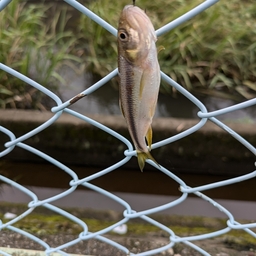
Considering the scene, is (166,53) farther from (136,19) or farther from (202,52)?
(136,19)

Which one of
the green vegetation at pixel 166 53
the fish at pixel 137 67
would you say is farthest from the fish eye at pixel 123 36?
the green vegetation at pixel 166 53

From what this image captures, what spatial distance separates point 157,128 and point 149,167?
20 cm

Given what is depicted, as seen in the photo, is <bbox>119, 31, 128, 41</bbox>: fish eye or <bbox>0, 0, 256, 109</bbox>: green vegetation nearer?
<bbox>119, 31, 128, 41</bbox>: fish eye

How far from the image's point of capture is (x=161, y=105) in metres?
1.58

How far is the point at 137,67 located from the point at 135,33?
33mm

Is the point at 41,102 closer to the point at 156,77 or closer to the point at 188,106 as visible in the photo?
the point at 188,106

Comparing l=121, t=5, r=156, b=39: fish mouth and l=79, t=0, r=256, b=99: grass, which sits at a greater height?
l=79, t=0, r=256, b=99: grass

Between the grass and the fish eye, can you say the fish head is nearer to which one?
the fish eye

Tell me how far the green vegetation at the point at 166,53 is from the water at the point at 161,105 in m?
0.05

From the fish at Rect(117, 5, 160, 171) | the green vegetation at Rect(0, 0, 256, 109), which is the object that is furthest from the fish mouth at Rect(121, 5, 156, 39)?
the green vegetation at Rect(0, 0, 256, 109)

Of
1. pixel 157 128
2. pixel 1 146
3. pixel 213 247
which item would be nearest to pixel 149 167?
pixel 157 128

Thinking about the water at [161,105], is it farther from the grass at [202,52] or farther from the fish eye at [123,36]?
the fish eye at [123,36]

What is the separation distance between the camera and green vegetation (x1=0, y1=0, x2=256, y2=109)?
151cm

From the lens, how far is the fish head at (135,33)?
0.98ft
